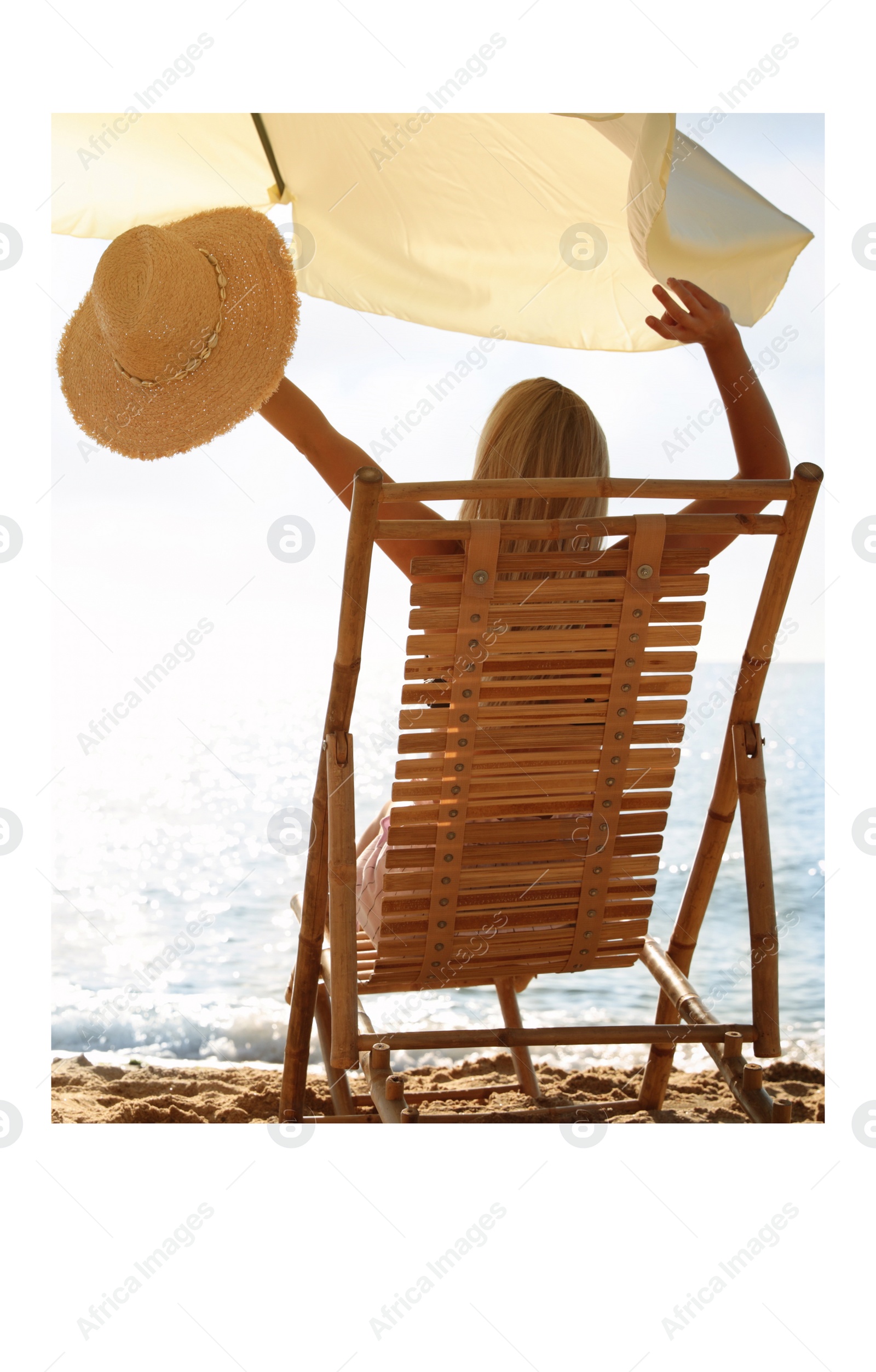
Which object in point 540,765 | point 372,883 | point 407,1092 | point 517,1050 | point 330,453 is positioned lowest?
point 407,1092

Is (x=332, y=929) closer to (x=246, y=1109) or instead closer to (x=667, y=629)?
(x=667, y=629)

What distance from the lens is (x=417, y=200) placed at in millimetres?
3254

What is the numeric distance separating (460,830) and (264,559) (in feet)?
73.2

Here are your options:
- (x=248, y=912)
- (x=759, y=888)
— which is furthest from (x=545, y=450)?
(x=248, y=912)

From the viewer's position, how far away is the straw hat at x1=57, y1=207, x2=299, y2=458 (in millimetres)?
1976

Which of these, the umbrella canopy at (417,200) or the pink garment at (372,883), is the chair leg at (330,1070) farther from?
the umbrella canopy at (417,200)

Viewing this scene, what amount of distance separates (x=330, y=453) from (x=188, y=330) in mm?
410

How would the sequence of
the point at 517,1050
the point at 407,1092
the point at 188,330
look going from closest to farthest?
the point at 188,330 < the point at 517,1050 < the point at 407,1092

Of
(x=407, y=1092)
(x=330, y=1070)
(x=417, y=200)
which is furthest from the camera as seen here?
(x=417, y=200)

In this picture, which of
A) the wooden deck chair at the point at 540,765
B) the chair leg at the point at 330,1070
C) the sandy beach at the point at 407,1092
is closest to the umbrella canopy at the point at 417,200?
the wooden deck chair at the point at 540,765

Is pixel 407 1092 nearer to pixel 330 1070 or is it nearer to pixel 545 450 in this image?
pixel 330 1070

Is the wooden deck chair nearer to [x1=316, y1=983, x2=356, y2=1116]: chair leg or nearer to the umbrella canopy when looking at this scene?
[x1=316, y1=983, x2=356, y2=1116]: chair leg

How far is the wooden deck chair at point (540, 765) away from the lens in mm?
1755

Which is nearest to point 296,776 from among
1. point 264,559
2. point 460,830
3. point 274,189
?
point 264,559
